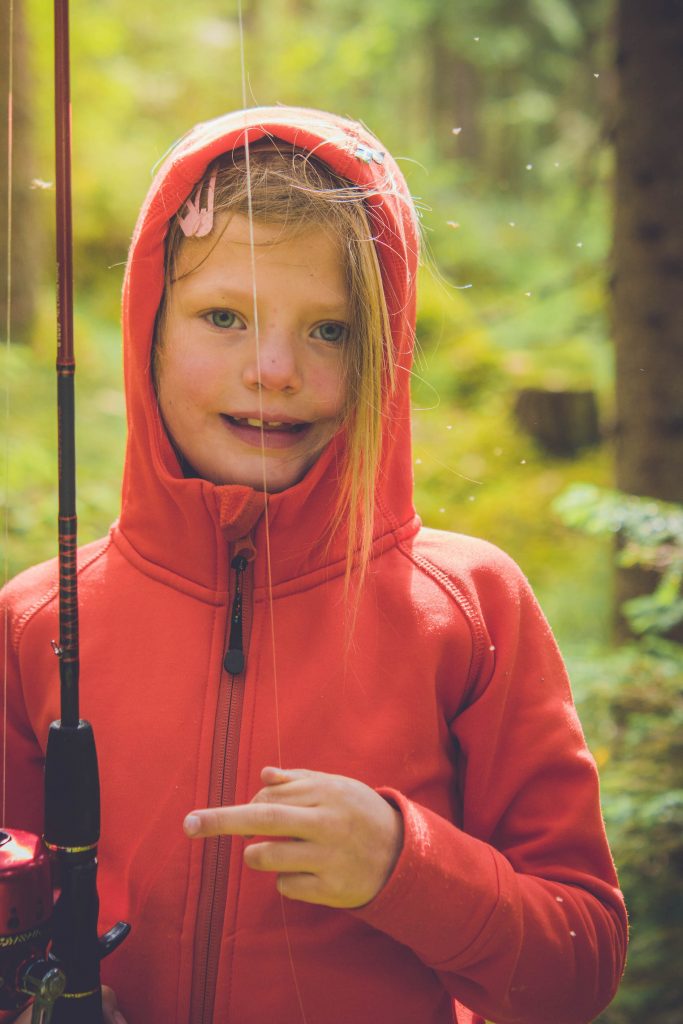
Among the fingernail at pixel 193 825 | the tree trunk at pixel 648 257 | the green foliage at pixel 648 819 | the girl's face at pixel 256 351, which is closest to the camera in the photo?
the fingernail at pixel 193 825

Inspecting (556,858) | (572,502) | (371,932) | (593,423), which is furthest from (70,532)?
(593,423)

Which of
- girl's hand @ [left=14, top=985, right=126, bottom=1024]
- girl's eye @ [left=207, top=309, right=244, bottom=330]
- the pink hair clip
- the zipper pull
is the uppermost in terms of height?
the pink hair clip

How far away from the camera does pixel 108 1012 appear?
1553 mm

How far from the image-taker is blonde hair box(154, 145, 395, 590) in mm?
1682

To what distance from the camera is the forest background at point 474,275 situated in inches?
134

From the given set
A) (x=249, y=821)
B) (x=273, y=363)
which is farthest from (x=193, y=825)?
(x=273, y=363)

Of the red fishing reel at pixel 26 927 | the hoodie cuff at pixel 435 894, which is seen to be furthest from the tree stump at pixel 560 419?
the red fishing reel at pixel 26 927

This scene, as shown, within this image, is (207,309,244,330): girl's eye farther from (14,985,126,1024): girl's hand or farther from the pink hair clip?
(14,985,126,1024): girl's hand

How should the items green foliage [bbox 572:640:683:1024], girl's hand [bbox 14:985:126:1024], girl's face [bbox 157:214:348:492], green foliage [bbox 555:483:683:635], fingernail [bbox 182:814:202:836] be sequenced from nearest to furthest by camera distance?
fingernail [bbox 182:814:202:836] < girl's hand [bbox 14:985:126:1024] < girl's face [bbox 157:214:348:492] < green foliage [bbox 555:483:683:635] < green foliage [bbox 572:640:683:1024]

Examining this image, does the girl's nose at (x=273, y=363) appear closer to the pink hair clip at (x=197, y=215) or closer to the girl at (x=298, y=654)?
the girl at (x=298, y=654)

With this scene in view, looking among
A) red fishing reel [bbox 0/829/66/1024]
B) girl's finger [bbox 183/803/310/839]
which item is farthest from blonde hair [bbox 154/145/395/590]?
red fishing reel [bbox 0/829/66/1024]

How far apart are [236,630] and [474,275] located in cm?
1181

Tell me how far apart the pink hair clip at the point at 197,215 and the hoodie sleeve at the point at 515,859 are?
30.4 inches

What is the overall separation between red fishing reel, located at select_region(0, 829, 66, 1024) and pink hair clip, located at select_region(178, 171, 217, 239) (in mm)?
1023
